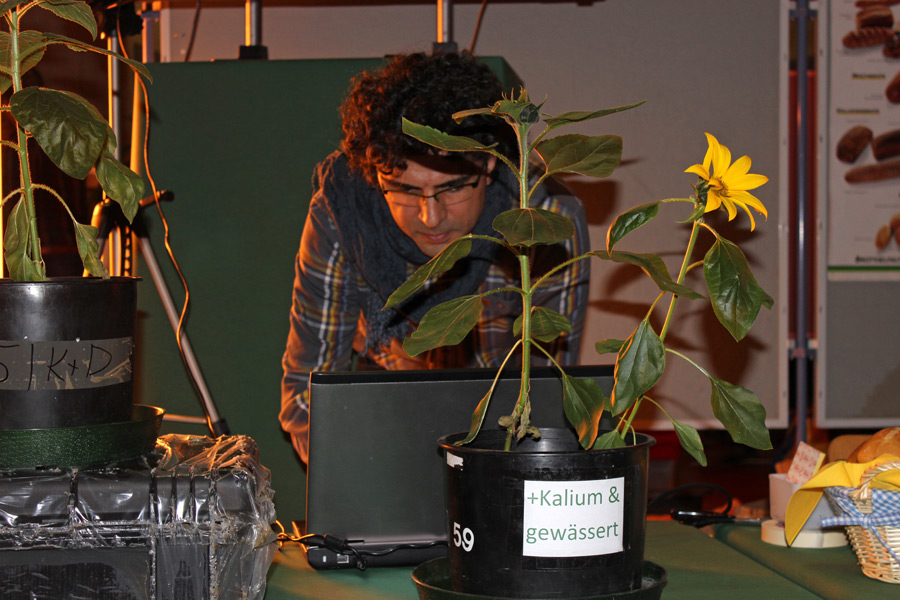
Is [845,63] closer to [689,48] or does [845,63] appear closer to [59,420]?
[689,48]

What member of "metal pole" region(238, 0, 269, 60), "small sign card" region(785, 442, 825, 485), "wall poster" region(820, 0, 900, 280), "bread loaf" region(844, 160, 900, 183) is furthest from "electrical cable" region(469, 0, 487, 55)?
"small sign card" region(785, 442, 825, 485)

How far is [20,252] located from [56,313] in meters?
0.09

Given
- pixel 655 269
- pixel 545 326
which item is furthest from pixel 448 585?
pixel 655 269

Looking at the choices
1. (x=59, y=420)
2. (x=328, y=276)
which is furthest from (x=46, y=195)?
(x=59, y=420)

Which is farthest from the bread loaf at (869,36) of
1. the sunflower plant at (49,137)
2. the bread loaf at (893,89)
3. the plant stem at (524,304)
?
the sunflower plant at (49,137)

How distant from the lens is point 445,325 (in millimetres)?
739

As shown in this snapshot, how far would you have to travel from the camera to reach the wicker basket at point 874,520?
0.88 metres

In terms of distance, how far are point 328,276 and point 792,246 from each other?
6.47 feet

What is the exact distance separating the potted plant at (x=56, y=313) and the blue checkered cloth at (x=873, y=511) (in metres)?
0.76

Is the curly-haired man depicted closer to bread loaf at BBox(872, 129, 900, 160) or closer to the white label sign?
the white label sign

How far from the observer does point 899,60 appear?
2.64 meters

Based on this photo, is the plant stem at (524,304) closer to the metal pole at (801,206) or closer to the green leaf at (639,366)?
the green leaf at (639,366)

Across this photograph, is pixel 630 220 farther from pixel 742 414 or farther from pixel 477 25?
pixel 477 25

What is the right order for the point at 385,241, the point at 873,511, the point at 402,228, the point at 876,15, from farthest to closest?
the point at 876,15, the point at 385,241, the point at 402,228, the point at 873,511
